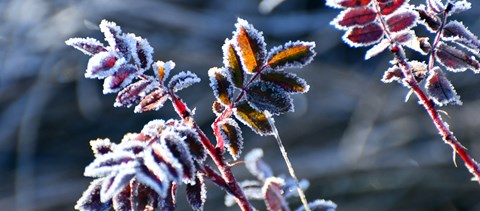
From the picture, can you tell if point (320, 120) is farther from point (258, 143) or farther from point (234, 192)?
point (234, 192)

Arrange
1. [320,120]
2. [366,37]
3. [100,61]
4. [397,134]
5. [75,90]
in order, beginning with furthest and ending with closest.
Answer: [75,90], [320,120], [397,134], [366,37], [100,61]

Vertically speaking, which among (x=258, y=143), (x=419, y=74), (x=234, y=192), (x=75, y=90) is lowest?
(x=234, y=192)

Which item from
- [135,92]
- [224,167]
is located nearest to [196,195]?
[224,167]

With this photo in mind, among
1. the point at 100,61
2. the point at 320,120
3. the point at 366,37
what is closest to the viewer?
the point at 100,61

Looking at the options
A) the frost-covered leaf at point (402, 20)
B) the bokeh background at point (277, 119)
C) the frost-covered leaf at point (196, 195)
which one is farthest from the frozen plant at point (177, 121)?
the bokeh background at point (277, 119)

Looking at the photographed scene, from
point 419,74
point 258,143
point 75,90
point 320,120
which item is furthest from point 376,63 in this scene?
point 419,74

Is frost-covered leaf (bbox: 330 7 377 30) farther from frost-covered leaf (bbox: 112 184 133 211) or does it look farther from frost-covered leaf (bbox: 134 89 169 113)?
frost-covered leaf (bbox: 112 184 133 211)

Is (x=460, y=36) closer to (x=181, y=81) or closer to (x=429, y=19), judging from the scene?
(x=429, y=19)
